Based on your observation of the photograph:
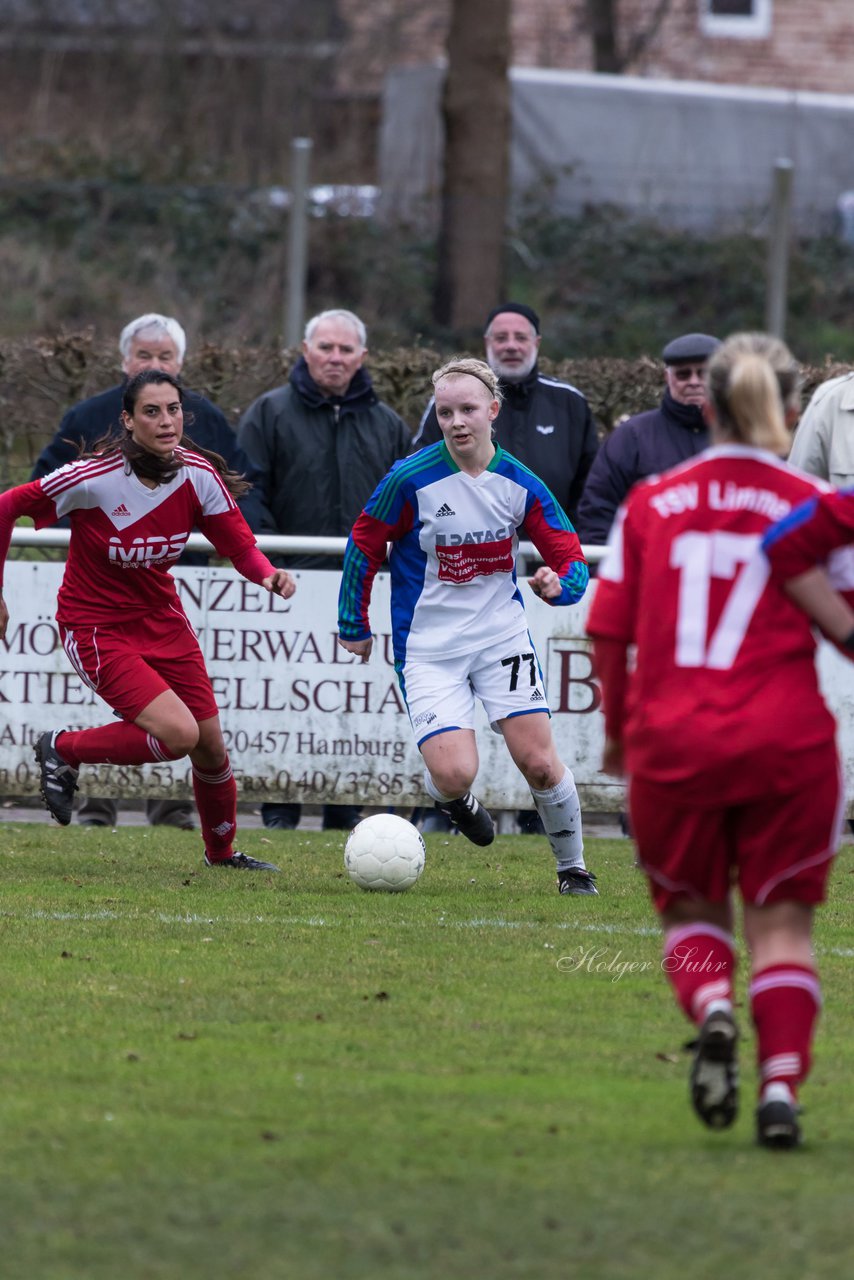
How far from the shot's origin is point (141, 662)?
8422 mm

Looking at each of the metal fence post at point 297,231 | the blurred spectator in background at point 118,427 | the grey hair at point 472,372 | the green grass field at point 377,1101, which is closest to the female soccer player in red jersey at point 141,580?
the green grass field at point 377,1101

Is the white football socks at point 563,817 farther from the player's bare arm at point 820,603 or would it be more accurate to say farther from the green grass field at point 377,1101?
the player's bare arm at point 820,603

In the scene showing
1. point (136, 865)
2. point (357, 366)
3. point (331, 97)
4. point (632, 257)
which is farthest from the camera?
point (331, 97)

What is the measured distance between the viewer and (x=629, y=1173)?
427 centimetres

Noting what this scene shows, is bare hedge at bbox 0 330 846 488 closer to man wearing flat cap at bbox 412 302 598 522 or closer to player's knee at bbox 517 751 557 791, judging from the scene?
man wearing flat cap at bbox 412 302 598 522

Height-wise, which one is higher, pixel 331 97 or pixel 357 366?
pixel 331 97

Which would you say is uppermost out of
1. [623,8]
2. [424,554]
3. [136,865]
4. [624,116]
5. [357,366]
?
[623,8]

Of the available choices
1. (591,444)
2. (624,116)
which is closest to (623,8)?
(624,116)

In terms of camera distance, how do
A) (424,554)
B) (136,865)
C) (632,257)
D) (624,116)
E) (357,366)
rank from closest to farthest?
(424,554), (136,865), (357,366), (632,257), (624,116)

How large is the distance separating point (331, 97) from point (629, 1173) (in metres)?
28.2

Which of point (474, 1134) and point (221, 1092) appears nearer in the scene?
point (474, 1134)

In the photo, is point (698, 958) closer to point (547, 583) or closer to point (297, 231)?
point (547, 583)

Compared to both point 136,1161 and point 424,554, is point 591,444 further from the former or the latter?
point 136,1161

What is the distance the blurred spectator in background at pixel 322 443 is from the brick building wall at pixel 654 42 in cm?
2227
